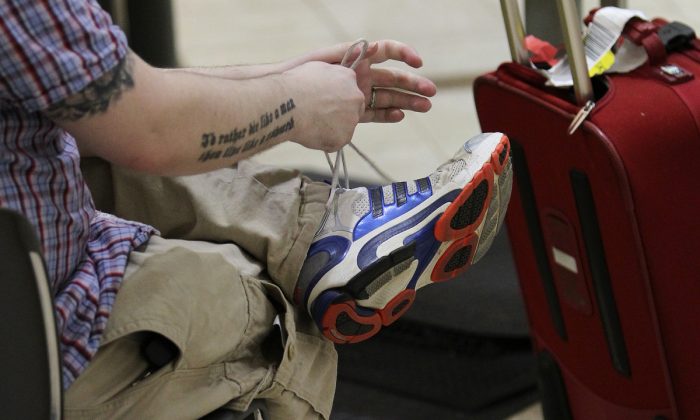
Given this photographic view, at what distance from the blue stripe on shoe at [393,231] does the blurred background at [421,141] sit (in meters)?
0.68

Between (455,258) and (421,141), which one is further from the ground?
(455,258)

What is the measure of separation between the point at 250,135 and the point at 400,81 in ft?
1.24

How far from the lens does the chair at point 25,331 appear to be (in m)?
0.71

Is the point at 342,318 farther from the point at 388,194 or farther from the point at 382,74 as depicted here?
the point at 382,74

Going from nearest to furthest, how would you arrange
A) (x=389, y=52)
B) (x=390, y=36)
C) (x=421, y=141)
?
(x=389, y=52)
(x=421, y=141)
(x=390, y=36)

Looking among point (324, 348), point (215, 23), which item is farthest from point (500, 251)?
point (215, 23)

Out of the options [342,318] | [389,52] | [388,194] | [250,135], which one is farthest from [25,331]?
[389,52]

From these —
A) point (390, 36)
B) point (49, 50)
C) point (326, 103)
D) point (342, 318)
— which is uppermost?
point (49, 50)

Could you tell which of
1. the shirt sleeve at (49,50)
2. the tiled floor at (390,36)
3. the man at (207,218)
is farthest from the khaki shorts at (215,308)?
the tiled floor at (390,36)

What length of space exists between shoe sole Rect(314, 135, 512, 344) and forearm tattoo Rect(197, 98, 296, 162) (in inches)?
7.4

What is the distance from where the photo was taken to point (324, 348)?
111 centimetres

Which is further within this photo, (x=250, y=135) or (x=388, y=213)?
(x=388, y=213)

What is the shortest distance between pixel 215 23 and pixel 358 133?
126cm

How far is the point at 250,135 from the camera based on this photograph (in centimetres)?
95
